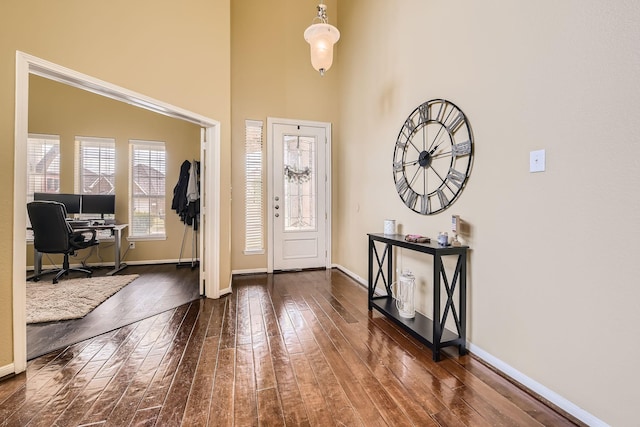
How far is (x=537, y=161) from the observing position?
64.5 inches

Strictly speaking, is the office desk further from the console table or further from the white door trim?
the console table

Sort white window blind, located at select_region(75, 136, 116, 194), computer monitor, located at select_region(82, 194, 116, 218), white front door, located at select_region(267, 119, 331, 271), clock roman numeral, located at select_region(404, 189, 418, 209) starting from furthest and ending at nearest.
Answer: white window blind, located at select_region(75, 136, 116, 194)
computer monitor, located at select_region(82, 194, 116, 218)
white front door, located at select_region(267, 119, 331, 271)
clock roman numeral, located at select_region(404, 189, 418, 209)

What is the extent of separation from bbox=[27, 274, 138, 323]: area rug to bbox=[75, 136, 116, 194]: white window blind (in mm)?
1701

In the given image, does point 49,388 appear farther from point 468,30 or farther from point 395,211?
point 468,30

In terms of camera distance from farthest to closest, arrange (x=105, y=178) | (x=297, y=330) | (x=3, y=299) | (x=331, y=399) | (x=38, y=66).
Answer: (x=105, y=178)
(x=297, y=330)
(x=38, y=66)
(x=3, y=299)
(x=331, y=399)

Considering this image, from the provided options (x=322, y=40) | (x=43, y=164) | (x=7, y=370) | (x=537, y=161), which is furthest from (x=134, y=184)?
(x=537, y=161)

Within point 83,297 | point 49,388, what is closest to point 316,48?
point 49,388

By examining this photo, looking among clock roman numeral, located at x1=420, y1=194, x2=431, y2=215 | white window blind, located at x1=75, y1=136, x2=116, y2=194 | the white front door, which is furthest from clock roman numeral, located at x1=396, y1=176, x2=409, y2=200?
white window blind, located at x1=75, y1=136, x2=116, y2=194

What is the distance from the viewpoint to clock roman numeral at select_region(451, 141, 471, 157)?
210 cm

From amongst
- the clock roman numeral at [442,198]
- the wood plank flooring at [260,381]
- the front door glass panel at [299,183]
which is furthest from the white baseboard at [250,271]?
the clock roman numeral at [442,198]

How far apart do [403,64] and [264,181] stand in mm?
2479

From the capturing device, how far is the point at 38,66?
6.17 feet

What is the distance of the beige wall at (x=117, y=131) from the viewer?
4617 millimetres

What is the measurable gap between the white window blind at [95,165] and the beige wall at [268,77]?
98.4 inches
